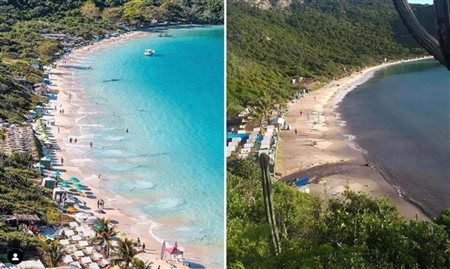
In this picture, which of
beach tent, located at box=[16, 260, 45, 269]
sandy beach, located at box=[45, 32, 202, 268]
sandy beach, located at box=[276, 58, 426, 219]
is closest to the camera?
beach tent, located at box=[16, 260, 45, 269]

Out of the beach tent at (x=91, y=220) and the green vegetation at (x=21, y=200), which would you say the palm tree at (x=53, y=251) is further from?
the beach tent at (x=91, y=220)

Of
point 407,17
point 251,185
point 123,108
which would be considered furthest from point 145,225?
point 407,17

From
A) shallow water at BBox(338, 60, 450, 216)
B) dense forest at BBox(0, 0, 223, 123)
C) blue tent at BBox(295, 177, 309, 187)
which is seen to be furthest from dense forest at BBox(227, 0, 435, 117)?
dense forest at BBox(0, 0, 223, 123)

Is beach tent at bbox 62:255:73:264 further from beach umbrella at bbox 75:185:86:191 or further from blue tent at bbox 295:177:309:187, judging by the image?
blue tent at bbox 295:177:309:187

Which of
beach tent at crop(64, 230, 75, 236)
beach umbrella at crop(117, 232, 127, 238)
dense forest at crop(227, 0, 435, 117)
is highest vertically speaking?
dense forest at crop(227, 0, 435, 117)

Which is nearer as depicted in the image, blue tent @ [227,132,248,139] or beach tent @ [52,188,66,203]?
beach tent @ [52,188,66,203]

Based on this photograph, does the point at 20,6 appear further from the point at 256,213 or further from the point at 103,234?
the point at 256,213

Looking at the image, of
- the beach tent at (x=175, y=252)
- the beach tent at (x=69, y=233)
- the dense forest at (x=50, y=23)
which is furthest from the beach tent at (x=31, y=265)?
the dense forest at (x=50, y=23)
